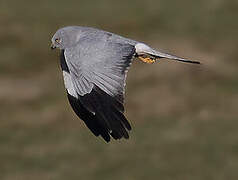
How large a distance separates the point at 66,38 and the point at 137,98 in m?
8.67

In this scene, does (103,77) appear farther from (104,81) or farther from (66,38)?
(66,38)

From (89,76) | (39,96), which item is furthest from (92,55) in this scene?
(39,96)

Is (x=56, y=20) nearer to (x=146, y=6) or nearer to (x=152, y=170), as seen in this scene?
(x=146, y=6)

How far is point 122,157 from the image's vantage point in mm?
17875

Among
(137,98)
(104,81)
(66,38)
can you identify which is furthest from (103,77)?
(137,98)

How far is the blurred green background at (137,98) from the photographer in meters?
17.7

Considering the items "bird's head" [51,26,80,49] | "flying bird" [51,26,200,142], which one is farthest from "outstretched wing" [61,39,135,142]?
"bird's head" [51,26,80,49]

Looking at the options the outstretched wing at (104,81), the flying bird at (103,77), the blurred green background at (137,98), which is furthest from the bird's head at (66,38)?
the blurred green background at (137,98)

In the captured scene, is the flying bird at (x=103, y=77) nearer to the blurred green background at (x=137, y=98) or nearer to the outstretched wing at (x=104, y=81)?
the outstretched wing at (x=104, y=81)

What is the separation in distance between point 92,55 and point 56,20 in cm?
1328

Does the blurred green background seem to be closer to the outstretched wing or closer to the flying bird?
the flying bird

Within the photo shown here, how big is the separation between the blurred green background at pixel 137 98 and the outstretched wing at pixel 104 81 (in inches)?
260

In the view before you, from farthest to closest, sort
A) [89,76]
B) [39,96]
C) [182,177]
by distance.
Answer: [39,96], [182,177], [89,76]

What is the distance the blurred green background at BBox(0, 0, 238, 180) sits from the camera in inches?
698
